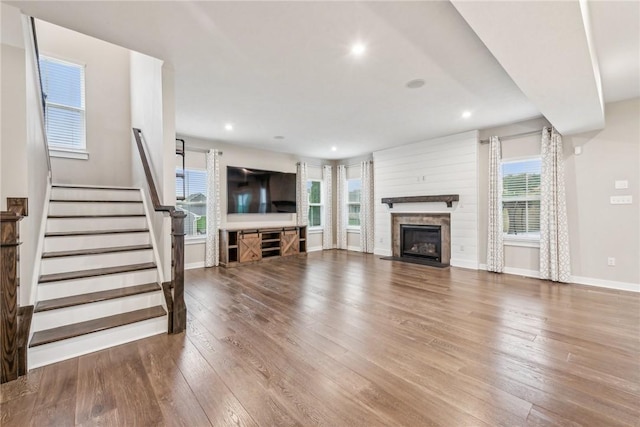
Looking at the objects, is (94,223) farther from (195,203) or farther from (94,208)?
(195,203)

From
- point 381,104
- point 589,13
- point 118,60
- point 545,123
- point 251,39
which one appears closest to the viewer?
point 589,13

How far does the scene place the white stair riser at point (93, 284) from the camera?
246 cm

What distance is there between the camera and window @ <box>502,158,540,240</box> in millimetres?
4785

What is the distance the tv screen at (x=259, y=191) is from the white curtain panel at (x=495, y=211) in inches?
176

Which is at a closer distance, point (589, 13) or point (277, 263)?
point (589, 13)

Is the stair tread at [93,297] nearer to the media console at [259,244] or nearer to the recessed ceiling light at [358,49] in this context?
the media console at [259,244]

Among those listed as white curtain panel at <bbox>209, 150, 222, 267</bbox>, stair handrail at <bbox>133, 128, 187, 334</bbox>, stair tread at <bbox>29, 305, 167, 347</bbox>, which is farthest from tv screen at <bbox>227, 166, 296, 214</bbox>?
stair tread at <bbox>29, 305, 167, 347</bbox>

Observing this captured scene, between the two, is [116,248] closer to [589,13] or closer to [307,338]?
[307,338]

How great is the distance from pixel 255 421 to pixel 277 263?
4521mm

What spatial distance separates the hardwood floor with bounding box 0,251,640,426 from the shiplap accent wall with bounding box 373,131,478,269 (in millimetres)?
2089

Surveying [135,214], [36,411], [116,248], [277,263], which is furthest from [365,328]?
[277,263]

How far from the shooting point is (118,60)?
4906 mm

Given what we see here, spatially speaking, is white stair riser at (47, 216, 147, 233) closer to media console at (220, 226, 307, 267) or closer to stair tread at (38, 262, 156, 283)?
stair tread at (38, 262, 156, 283)

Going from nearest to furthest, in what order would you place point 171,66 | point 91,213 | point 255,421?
point 255,421 → point 171,66 → point 91,213
